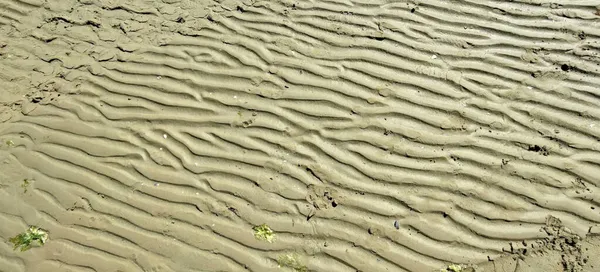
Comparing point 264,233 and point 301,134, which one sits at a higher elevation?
point 301,134

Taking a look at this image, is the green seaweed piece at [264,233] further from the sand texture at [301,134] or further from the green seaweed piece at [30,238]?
the green seaweed piece at [30,238]

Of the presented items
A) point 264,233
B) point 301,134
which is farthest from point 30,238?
point 301,134

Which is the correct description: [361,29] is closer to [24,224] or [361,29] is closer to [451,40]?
[451,40]

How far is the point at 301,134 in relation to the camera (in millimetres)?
4289

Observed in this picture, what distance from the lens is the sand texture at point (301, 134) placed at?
365 cm

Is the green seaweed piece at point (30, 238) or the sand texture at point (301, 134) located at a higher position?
the sand texture at point (301, 134)

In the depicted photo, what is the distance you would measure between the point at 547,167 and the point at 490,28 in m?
1.84

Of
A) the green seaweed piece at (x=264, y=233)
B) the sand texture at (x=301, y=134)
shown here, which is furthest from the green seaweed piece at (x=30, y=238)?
the green seaweed piece at (x=264, y=233)

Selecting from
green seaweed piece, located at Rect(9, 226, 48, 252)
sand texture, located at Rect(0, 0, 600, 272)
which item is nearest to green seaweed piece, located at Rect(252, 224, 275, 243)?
sand texture, located at Rect(0, 0, 600, 272)

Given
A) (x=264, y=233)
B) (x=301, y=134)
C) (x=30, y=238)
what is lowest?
(x=30, y=238)

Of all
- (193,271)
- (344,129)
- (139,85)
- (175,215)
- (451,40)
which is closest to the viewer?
(193,271)

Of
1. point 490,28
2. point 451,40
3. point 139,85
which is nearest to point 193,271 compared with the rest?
point 139,85

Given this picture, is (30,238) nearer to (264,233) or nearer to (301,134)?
(264,233)

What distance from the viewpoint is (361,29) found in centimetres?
519
